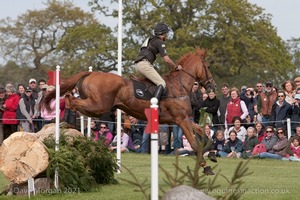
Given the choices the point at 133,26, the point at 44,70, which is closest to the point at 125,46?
the point at 133,26

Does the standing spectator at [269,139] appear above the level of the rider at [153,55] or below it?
below

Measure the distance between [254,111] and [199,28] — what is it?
112 feet

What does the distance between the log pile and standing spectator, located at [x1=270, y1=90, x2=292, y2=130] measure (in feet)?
34.5

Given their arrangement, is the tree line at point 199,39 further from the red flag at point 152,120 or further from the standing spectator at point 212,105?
the red flag at point 152,120

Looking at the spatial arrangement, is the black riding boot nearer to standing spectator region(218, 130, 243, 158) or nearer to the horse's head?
the horse's head

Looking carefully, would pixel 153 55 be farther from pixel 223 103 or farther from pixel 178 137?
pixel 223 103

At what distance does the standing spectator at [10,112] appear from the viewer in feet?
78.7

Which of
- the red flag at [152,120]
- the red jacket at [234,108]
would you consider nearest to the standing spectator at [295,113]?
the red jacket at [234,108]

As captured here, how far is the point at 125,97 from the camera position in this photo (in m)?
15.6

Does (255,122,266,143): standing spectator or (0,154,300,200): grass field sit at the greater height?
(255,122,266,143): standing spectator

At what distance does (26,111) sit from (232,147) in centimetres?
614

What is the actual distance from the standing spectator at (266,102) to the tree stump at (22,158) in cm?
1128

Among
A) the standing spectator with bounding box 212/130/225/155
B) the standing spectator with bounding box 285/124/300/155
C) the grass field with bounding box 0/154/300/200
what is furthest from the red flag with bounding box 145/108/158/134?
the standing spectator with bounding box 212/130/225/155

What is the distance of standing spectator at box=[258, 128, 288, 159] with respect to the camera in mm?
21344
